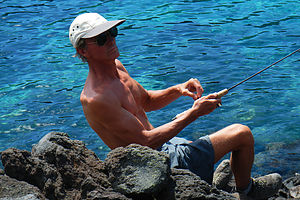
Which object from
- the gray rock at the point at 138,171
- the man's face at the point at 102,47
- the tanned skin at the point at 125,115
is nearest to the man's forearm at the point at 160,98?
the tanned skin at the point at 125,115

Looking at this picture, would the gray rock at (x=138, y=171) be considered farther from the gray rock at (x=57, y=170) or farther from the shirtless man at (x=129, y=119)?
the shirtless man at (x=129, y=119)

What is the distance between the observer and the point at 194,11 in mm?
12195

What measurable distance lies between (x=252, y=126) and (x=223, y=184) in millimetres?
2008

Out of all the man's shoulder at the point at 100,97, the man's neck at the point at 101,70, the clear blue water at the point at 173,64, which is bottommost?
the clear blue water at the point at 173,64

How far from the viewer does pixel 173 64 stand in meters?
9.34

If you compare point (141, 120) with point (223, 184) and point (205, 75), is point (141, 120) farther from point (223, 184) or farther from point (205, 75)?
point (205, 75)

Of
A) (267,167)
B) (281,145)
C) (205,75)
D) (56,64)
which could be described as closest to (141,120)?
(267,167)

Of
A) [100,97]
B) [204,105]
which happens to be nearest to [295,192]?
[204,105]

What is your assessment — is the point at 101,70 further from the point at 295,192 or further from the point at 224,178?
the point at 295,192

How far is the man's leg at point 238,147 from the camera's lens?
457 centimetres

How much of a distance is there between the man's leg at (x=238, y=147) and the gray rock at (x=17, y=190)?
1768 mm

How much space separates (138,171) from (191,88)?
67.3 inches

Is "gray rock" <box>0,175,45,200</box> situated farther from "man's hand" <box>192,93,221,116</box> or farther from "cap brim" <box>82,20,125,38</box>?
"man's hand" <box>192,93,221,116</box>

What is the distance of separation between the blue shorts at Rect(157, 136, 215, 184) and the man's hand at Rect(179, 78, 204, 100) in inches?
19.6
